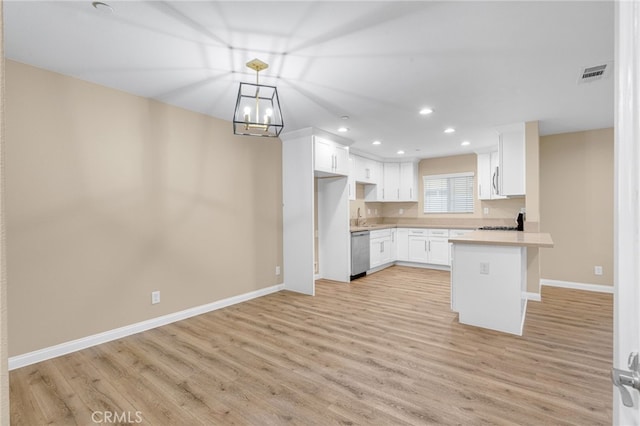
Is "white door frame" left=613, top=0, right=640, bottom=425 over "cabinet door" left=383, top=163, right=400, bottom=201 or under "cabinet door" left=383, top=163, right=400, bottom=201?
under

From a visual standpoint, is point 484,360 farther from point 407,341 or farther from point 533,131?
point 533,131

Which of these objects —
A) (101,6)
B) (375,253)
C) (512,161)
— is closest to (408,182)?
(375,253)

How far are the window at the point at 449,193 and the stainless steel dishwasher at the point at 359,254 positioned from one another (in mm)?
2155

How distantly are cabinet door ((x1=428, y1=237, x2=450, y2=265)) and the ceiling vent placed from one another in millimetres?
3719

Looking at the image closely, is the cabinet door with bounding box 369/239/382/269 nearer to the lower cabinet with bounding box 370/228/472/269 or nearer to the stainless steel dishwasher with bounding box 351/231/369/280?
the lower cabinet with bounding box 370/228/472/269

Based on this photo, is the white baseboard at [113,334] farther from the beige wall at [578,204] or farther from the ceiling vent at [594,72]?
the beige wall at [578,204]

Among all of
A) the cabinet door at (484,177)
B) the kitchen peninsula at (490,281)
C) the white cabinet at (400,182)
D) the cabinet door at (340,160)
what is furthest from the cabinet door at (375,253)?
the kitchen peninsula at (490,281)

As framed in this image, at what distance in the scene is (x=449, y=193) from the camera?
22.1 ft

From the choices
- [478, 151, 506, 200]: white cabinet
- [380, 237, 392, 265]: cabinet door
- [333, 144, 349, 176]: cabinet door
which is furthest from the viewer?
[380, 237, 392, 265]: cabinet door

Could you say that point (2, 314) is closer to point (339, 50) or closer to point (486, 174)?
point (339, 50)

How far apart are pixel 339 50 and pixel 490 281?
2.72 meters

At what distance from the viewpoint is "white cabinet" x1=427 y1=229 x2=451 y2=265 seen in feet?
20.2

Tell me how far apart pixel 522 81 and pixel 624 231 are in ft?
9.82

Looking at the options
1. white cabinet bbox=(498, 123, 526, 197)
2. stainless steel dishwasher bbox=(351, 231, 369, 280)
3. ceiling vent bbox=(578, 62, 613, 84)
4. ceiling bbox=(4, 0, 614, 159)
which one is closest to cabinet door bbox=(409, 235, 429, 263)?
stainless steel dishwasher bbox=(351, 231, 369, 280)
